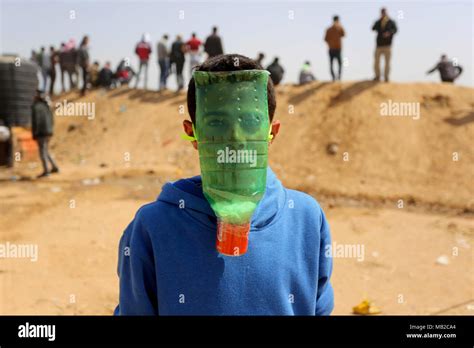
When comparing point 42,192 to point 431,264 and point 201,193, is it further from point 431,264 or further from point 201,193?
point 201,193

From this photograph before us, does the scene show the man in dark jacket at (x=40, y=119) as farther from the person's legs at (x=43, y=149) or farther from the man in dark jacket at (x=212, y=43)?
the man in dark jacket at (x=212, y=43)

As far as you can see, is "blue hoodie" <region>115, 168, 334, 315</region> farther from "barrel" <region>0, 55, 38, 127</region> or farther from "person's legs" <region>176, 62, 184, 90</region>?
Result: "person's legs" <region>176, 62, 184, 90</region>

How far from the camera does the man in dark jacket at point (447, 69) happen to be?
46.1 feet

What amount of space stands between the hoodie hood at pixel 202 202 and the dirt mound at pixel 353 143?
8.94 m

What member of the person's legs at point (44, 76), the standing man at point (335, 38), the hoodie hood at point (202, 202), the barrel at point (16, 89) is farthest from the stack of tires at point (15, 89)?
the hoodie hood at point (202, 202)

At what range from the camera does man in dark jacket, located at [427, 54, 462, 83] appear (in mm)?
14047

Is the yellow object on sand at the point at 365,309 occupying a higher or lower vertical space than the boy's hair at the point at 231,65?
lower

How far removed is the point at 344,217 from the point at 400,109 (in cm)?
499

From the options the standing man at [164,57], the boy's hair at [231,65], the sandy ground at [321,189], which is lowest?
the sandy ground at [321,189]

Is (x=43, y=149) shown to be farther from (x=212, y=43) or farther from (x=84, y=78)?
(x=84, y=78)

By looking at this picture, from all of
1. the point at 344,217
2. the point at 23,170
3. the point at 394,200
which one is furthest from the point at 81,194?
the point at 394,200

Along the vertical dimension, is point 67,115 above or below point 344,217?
above

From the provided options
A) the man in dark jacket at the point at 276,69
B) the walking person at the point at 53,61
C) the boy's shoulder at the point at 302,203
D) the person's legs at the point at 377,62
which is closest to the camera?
the boy's shoulder at the point at 302,203
